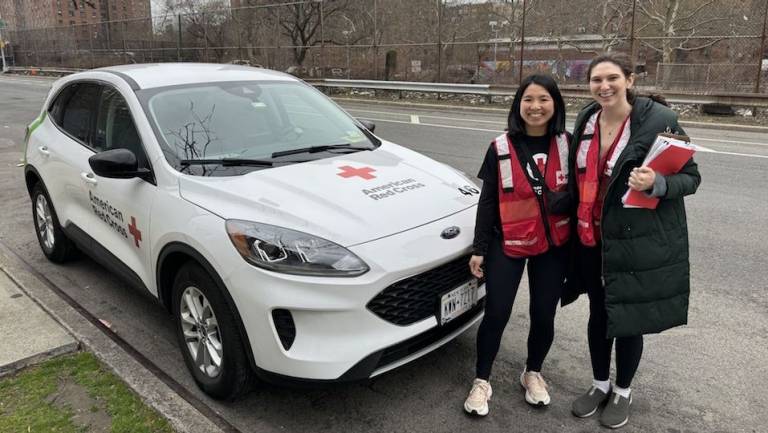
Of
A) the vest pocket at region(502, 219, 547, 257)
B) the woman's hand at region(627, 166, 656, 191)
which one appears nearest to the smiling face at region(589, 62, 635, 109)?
the woman's hand at region(627, 166, 656, 191)

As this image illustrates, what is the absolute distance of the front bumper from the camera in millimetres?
2482

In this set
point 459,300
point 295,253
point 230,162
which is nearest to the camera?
point 295,253

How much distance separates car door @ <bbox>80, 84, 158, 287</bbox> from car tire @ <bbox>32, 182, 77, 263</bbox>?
0.84 metres

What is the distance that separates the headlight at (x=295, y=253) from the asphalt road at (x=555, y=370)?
71 cm

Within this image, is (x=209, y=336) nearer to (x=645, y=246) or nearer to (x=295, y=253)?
(x=295, y=253)

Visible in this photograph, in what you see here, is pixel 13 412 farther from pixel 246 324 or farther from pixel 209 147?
pixel 209 147

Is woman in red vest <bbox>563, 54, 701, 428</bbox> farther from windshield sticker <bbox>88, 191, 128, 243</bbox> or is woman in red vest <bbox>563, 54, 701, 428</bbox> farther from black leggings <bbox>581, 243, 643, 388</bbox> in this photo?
windshield sticker <bbox>88, 191, 128, 243</bbox>

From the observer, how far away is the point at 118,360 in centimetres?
325

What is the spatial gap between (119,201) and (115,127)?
1.84ft

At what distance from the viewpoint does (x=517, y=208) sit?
8.93 feet

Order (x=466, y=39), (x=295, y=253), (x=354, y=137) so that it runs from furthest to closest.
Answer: (x=466, y=39), (x=354, y=137), (x=295, y=253)

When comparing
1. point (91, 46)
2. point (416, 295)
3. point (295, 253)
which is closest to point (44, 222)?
point (295, 253)

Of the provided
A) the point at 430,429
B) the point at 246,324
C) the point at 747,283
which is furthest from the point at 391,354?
the point at 747,283

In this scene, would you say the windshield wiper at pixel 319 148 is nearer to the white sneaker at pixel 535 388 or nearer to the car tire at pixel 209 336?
the car tire at pixel 209 336
